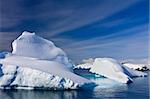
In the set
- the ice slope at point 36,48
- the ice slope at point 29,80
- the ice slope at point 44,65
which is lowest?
the ice slope at point 29,80

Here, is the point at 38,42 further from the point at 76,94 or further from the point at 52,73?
the point at 76,94

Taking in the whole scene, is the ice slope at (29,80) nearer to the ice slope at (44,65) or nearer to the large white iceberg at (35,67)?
the large white iceberg at (35,67)

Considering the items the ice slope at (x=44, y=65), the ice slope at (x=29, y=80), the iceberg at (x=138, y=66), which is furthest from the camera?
the iceberg at (x=138, y=66)

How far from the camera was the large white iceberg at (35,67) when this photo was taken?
13.3 meters

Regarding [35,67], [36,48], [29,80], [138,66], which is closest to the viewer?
[29,80]

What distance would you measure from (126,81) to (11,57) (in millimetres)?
→ 7426

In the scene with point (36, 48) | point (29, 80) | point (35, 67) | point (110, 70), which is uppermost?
point (36, 48)

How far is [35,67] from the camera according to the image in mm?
13984

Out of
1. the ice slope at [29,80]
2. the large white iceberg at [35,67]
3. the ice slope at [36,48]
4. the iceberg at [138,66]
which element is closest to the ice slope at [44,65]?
the large white iceberg at [35,67]

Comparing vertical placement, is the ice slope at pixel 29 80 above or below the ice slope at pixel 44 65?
below

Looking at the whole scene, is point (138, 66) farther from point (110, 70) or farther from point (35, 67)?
point (35, 67)

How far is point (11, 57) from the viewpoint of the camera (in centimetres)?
1527

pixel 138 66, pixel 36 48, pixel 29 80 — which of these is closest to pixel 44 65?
pixel 29 80

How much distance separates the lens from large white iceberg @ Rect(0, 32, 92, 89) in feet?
43.5
